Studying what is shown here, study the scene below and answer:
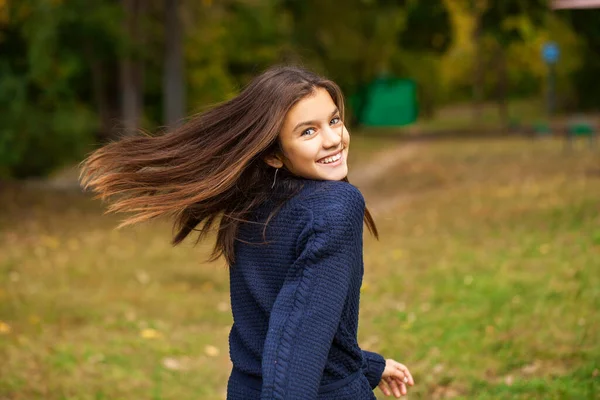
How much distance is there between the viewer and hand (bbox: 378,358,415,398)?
272 cm

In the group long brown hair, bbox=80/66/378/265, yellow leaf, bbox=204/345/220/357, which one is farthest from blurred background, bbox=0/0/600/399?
long brown hair, bbox=80/66/378/265

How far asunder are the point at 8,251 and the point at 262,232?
9.19 m

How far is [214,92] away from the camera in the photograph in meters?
25.0

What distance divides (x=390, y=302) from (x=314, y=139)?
559cm

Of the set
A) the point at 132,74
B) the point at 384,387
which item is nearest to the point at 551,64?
the point at 132,74

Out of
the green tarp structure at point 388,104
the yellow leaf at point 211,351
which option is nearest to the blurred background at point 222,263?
the yellow leaf at point 211,351

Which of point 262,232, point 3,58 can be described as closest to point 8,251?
point 3,58

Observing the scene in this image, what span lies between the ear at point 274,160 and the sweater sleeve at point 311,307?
29 cm

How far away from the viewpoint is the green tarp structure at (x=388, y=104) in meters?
35.2

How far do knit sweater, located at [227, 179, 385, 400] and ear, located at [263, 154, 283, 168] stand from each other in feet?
0.35

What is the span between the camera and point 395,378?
275cm

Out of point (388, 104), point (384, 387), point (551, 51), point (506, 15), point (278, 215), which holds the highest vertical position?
point (506, 15)

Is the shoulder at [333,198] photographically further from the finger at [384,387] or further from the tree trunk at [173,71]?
the tree trunk at [173,71]

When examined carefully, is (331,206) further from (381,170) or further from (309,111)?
(381,170)
